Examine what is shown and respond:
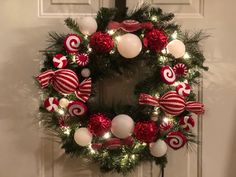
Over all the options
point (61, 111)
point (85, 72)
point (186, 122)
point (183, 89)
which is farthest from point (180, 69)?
point (61, 111)

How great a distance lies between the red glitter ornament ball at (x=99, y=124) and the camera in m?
1.00

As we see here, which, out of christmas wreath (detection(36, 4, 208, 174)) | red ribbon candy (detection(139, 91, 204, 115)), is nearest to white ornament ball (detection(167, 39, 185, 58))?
christmas wreath (detection(36, 4, 208, 174))

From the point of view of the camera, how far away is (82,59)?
3.38ft

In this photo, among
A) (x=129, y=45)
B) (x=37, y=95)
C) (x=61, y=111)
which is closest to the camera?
(x=129, y=45)

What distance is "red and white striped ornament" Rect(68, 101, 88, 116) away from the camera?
102 centimetres

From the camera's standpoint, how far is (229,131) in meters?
1.18

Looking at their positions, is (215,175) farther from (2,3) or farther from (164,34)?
(2,3)

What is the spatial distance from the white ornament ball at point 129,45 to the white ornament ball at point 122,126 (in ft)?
0.62

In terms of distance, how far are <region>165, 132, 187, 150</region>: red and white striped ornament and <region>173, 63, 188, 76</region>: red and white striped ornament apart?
189mm

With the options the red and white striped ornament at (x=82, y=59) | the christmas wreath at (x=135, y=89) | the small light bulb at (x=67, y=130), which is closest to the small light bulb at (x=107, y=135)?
the christmas wreath at (x=135, y=89)

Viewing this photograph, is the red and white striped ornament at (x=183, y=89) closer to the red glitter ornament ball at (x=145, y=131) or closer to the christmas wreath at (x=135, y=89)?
the christmas wreath at (x=135, y=89)

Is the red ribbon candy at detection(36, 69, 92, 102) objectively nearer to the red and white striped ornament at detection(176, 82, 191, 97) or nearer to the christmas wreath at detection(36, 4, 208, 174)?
the christmas wreath at detection(36, 4, 208, 174)

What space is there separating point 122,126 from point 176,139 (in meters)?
0.18

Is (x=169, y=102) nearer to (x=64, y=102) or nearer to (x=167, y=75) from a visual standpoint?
(x=167, y=75)
